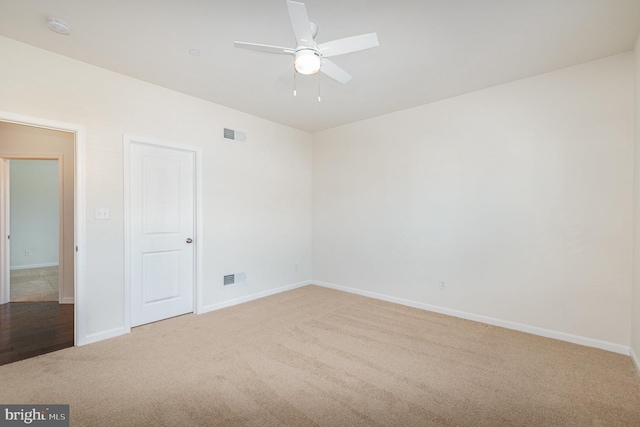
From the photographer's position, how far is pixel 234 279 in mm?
4391

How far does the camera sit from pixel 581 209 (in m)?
3.05

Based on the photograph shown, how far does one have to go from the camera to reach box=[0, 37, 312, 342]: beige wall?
288 cm

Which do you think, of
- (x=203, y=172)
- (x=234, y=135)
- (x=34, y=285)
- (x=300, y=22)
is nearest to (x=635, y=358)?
(x=300, y=22)

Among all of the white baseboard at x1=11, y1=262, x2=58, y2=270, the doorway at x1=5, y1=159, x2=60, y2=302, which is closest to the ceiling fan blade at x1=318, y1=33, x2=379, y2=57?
the doorway at x1=5, y1=159, x2=60, y2=302

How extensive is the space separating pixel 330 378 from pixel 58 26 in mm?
3570

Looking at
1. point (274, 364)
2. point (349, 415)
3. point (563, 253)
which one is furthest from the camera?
point (563, 253)

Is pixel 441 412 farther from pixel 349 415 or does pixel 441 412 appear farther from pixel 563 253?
pixel 563 253

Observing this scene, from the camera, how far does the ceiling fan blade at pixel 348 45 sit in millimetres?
2055

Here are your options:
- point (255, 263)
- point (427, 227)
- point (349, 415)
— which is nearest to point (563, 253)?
point (427, 227)

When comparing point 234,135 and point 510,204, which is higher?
point 234,135

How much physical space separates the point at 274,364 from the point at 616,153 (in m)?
3.75

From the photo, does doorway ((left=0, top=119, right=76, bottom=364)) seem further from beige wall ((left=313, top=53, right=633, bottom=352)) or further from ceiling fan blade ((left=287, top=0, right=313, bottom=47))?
beige wall ((left=313, top=53, right=633, bottom=352))

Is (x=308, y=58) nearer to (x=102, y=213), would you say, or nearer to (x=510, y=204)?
(x=102, y=213)

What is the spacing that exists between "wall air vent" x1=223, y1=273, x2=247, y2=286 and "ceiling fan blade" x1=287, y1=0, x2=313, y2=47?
10.7 feet
